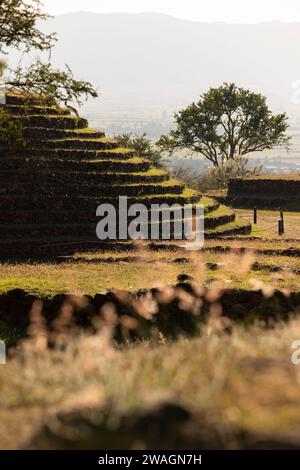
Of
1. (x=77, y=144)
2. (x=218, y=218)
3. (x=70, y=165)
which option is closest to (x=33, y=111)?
(x=77, y=144)

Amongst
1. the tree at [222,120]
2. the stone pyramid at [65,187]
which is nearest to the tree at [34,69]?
the stone pyramid at [65,187]

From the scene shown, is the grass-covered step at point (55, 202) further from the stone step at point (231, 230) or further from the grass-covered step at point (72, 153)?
the stone step at point (231, 230)

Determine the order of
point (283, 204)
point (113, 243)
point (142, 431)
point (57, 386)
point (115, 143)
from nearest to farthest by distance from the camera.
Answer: point (142, 431) < point (57, 386) < point (113, 243) < point (115, 143) < point (283, 204)

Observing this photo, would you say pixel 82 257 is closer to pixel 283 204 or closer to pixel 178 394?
pixel 178 394

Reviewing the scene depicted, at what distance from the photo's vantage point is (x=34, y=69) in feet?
79.9

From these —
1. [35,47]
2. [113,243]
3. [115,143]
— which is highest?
[35,47]

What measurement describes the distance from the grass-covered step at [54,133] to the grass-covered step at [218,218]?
734 cm

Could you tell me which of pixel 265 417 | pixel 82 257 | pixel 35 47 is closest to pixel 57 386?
pixel 265 417

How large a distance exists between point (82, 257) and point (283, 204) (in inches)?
1177

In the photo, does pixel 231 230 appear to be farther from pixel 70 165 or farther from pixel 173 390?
pixel 173 390

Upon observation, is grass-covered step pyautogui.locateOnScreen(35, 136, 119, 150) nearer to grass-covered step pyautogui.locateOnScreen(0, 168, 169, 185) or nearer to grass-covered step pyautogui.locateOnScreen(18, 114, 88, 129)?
grass-covered step pyautogui.locateOnScreen(18, 114, 88, 129)

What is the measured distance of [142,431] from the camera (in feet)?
15.9

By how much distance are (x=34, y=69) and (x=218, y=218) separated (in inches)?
520

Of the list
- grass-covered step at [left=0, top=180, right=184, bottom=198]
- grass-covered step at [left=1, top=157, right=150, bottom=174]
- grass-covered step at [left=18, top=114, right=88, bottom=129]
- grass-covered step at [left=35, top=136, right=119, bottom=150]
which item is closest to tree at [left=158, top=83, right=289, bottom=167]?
grass-covered step at [left=18, top=114, right=88, bottom=129]
